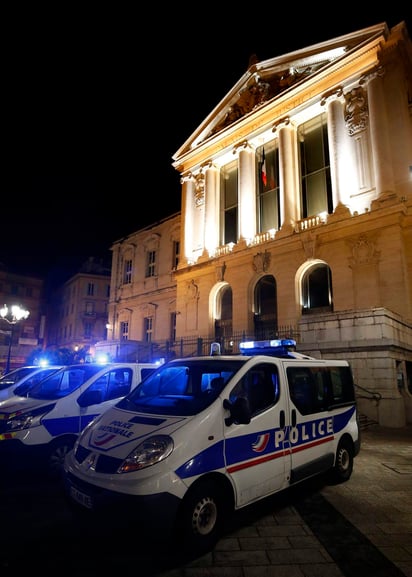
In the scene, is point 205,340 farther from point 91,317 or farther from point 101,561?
point 91,317

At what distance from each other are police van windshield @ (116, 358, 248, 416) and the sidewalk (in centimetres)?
145

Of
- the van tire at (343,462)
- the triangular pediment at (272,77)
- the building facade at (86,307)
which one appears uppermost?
the triangular pediment at (272,77)

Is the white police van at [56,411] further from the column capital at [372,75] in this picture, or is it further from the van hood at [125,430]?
the column capital at [372,75]

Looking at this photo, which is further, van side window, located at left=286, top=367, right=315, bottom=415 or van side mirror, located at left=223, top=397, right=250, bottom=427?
van side window, located at left=286, top=367, right=315, bottom=415

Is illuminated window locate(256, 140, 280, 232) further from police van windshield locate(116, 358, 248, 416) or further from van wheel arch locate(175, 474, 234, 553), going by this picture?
van wheel arch locate(175, 474, 234, 553)

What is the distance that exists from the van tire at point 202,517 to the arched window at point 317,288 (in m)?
16.3

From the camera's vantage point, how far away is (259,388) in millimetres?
4629

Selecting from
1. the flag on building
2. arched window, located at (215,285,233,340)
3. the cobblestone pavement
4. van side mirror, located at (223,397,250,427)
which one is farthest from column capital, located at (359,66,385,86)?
van side mirror, located at (223,397,250,427)

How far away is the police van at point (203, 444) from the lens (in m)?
3.43

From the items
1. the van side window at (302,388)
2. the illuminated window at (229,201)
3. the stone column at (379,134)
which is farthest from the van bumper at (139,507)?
the illuminated window at (229,201)

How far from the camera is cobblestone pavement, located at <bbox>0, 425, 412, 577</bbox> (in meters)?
3.32

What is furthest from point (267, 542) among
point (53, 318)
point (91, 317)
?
point (53, 318)

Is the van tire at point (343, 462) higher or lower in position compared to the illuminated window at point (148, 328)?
lower

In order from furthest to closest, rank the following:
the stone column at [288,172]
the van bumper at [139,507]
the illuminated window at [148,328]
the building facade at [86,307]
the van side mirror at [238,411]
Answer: the building facade at [86,307] → the illuminated window at [148,328] → the stone column at [288,172] → the van side mirror at [238,411] → the van bumper at [139,507]
